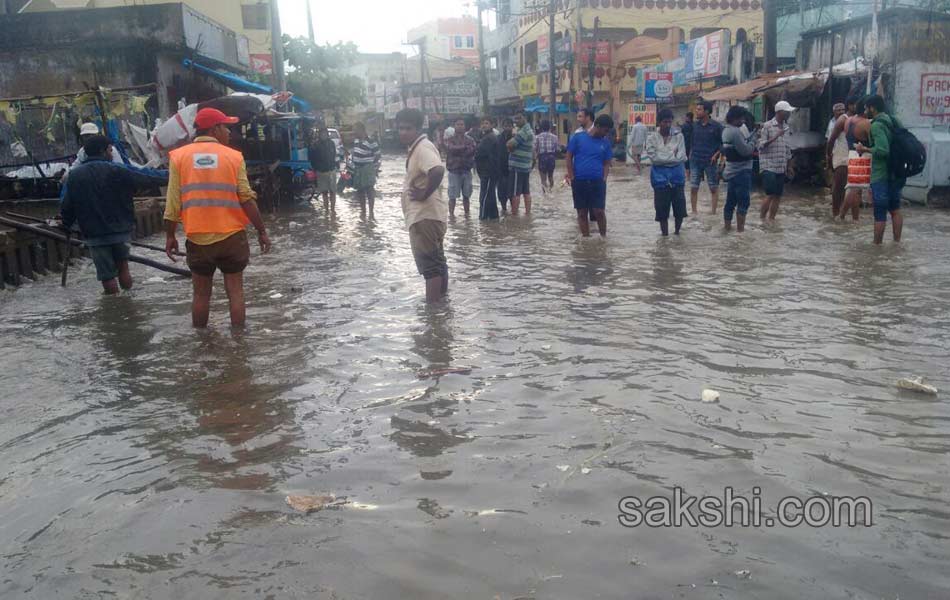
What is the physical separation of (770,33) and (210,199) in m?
18.6

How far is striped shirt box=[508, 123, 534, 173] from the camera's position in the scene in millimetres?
13785

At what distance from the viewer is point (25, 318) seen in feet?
23.9

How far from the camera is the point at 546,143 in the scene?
61.4ft

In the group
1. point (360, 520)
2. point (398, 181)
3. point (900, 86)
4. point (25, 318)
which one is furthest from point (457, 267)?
point (398, 181)

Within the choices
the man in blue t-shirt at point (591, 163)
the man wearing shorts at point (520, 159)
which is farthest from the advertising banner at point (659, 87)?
the man in blue t-shirt at point (591, 163)

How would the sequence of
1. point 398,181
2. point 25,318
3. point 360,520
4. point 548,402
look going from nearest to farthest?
A: point 360,520 → point 548,402 → point 25,318 → point 398,181

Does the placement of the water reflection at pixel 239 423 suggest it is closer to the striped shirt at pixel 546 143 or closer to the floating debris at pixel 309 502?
the floating debris at pixel 309 502

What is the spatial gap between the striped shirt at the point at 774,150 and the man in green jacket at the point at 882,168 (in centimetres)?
214

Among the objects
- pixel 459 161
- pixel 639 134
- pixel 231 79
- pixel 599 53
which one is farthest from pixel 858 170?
pixel 599 53

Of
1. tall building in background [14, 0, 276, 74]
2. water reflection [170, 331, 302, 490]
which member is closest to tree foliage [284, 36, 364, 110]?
tall building in background [14, 0, 276, 74]

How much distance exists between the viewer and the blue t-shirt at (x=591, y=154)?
10289mm

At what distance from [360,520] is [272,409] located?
1515 millimetres

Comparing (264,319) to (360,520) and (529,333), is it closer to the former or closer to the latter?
(529,333)

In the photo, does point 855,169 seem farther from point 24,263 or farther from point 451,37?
point 451,37
